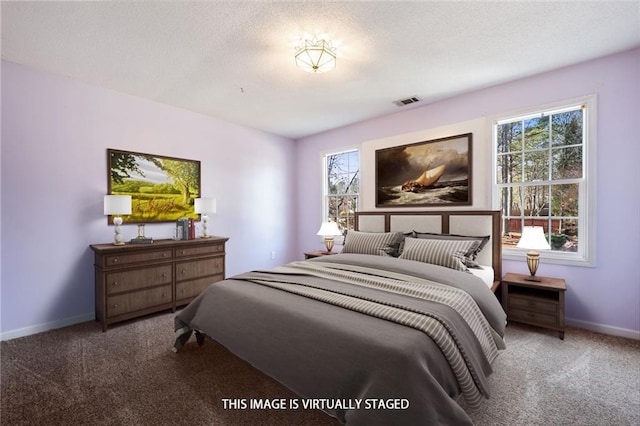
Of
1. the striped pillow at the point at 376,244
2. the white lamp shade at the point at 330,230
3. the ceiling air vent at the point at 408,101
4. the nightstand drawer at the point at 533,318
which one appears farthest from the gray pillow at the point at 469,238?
the ceiling air vent at the point at 408,101

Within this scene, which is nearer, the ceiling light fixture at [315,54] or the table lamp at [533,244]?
the ceiling light fixture at [315,54]

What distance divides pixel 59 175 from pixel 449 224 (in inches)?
169

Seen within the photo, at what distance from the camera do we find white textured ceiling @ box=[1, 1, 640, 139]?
2.00 m

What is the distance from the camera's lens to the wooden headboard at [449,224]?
3117 millimetres

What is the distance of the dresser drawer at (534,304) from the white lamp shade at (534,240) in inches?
19.7

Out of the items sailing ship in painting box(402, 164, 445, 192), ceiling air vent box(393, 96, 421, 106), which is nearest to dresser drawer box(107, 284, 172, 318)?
sailing ship in painting box(402, 164, 445, 192)

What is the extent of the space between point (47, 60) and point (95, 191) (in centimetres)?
128

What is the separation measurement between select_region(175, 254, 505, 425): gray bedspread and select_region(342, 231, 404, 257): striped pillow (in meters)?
0.86

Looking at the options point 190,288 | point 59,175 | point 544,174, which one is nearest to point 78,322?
point 190,288

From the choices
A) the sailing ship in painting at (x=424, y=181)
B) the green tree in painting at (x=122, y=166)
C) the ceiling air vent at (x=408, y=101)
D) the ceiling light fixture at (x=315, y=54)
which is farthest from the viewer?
the sailing ship in painting at (x=424, y=181)

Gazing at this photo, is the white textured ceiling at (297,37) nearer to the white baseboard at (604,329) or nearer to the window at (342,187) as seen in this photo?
the window at (342,187)

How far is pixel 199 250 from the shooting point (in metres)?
3.57

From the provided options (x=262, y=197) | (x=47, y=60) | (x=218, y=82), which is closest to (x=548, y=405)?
(x=218, y=82)

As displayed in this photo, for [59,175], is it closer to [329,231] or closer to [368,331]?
[329,231]
